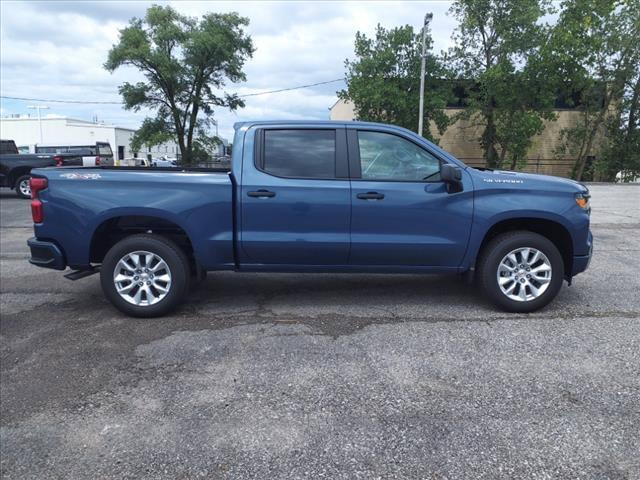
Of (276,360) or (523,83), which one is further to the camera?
(523,83)

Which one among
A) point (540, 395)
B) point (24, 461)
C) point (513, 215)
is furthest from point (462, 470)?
point (513, 215)

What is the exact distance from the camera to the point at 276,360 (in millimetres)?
3922

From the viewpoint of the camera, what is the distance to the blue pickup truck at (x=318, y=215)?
4.79 meters

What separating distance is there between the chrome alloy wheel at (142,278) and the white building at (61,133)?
217 feet

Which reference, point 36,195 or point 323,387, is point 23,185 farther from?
point 323,387

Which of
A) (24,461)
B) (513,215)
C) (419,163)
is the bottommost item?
(24,461)

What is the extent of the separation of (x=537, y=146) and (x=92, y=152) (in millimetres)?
27392

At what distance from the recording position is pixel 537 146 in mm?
32719

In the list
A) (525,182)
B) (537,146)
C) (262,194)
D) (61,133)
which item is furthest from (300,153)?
(61,133)

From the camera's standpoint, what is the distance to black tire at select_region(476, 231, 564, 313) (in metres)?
4.88

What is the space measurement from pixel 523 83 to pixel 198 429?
2859 centimetres

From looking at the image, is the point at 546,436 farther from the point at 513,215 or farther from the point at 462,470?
the point at 513,215

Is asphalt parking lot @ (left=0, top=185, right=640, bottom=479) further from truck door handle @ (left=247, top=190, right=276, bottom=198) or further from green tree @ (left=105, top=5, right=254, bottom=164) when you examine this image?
green tree @ (left=105, top=5, right=254, bottom=164)

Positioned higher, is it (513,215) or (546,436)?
(513,215)
